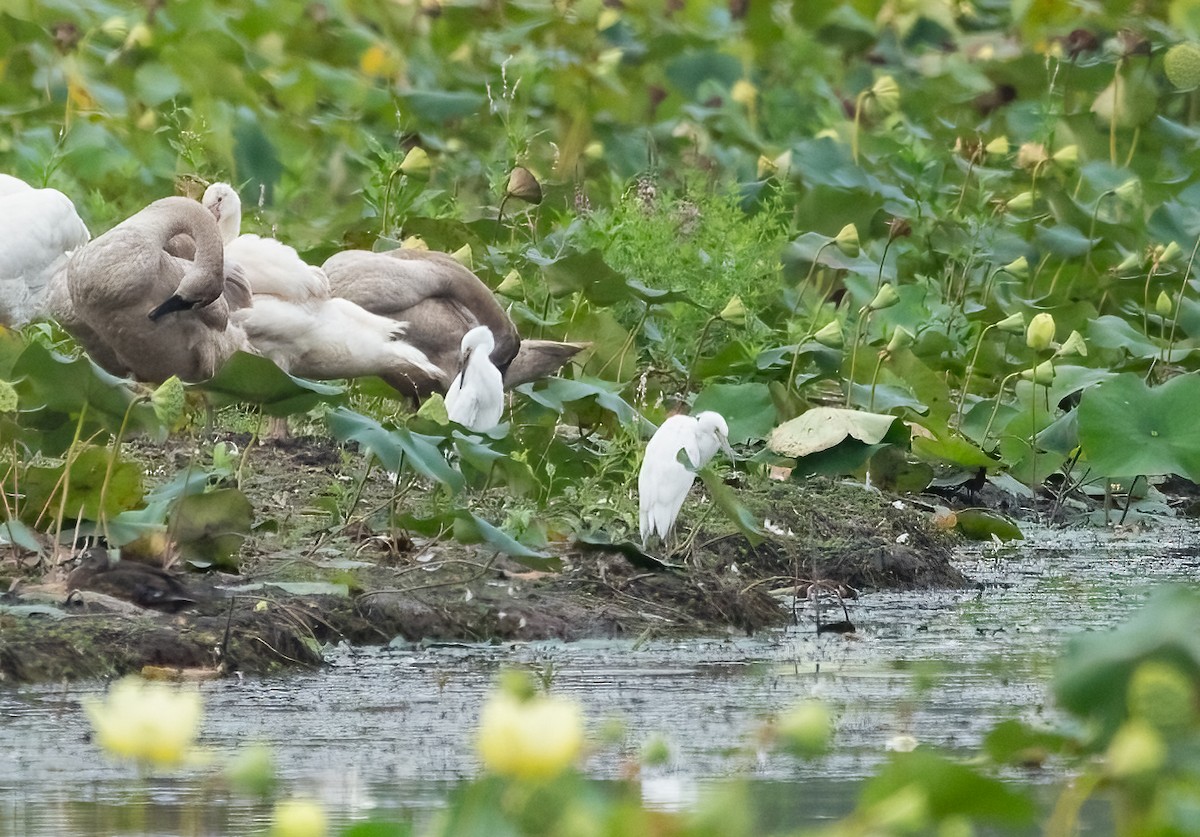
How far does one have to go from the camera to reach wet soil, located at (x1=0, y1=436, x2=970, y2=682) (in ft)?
13.1

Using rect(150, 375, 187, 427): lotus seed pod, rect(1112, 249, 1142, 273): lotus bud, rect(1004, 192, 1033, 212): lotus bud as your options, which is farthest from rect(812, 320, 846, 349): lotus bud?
rect(150, 375, 187, 427): lotus seed pod

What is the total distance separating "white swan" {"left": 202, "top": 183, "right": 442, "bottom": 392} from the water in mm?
1840

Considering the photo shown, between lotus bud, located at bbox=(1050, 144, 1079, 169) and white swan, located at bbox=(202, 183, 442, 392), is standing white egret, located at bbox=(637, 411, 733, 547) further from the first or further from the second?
lotus bud, located at bbox=(1050, 144, 1079, 169)

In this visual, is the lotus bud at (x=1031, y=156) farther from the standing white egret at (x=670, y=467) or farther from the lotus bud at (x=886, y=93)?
the standing white egret at (x=670, y=467)

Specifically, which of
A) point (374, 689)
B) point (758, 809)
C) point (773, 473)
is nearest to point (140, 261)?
point (773, 473)

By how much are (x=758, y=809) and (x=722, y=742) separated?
1.67 feet

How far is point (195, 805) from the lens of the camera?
2.96 metres

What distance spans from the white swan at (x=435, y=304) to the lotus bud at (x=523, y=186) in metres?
0.64

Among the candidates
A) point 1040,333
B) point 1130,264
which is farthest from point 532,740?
point 1130,264

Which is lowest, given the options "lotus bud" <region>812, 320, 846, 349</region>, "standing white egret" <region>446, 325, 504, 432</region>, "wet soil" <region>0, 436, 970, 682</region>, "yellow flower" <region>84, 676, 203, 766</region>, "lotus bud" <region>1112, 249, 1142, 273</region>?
"yellow flower" <region>84, 676, 203, 766</region>

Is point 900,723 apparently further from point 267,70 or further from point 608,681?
point 267,70

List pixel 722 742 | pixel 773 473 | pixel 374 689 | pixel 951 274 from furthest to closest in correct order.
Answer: pixel 951 274 < pixel 773 473 < pixel 374 689 < pixel 722 742

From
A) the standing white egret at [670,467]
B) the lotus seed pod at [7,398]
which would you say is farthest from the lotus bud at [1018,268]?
the lotus seed pod at [7,398]

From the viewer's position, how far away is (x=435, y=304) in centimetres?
662
